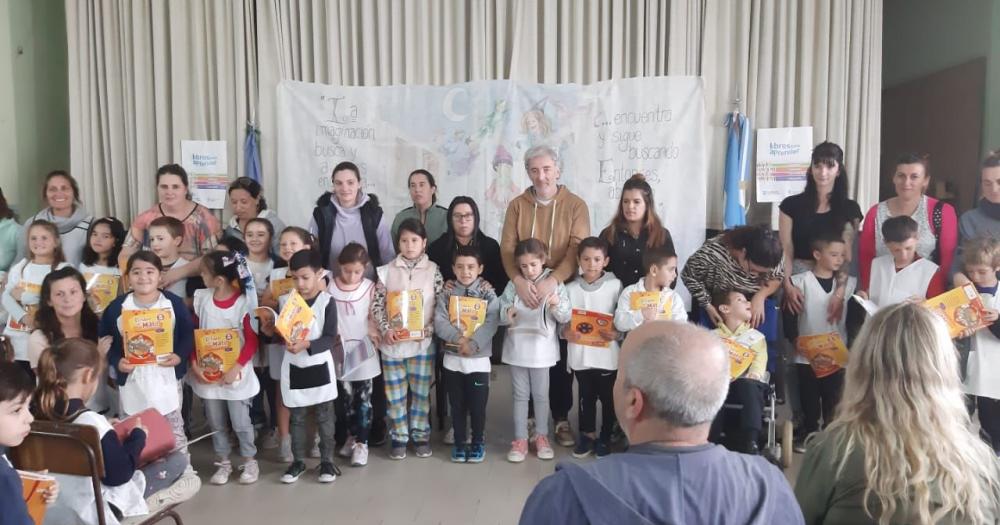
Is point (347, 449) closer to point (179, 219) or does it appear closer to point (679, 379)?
point (179, 219)

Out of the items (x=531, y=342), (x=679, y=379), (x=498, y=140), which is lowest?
(x=531, y=342)

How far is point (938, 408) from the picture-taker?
1.47 metres

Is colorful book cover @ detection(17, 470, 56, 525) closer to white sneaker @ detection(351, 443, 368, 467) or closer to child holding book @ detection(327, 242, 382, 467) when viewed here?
child holding book @ detection(327, 242, 382, 467)

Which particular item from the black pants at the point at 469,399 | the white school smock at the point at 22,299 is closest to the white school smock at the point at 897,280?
the black pants at the point at 469,399

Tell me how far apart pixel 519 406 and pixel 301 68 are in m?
3.41

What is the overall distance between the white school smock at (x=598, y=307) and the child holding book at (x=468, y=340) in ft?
1.47

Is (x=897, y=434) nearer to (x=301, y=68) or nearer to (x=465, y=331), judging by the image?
(x=465, y=331)

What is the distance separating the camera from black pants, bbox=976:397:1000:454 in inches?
136

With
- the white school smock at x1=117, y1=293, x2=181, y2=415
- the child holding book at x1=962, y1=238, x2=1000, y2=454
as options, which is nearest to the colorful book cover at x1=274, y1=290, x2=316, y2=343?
the white school smock at x1=117, y1=293, x2=181, y2=415

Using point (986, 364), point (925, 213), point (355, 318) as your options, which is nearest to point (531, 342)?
point (355, 318)

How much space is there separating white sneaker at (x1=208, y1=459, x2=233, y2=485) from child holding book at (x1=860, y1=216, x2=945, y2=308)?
3391 millimetres

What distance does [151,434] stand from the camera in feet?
8.09

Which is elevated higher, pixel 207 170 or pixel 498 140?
pixel 498 140

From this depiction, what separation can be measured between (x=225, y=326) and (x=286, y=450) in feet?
2.55
